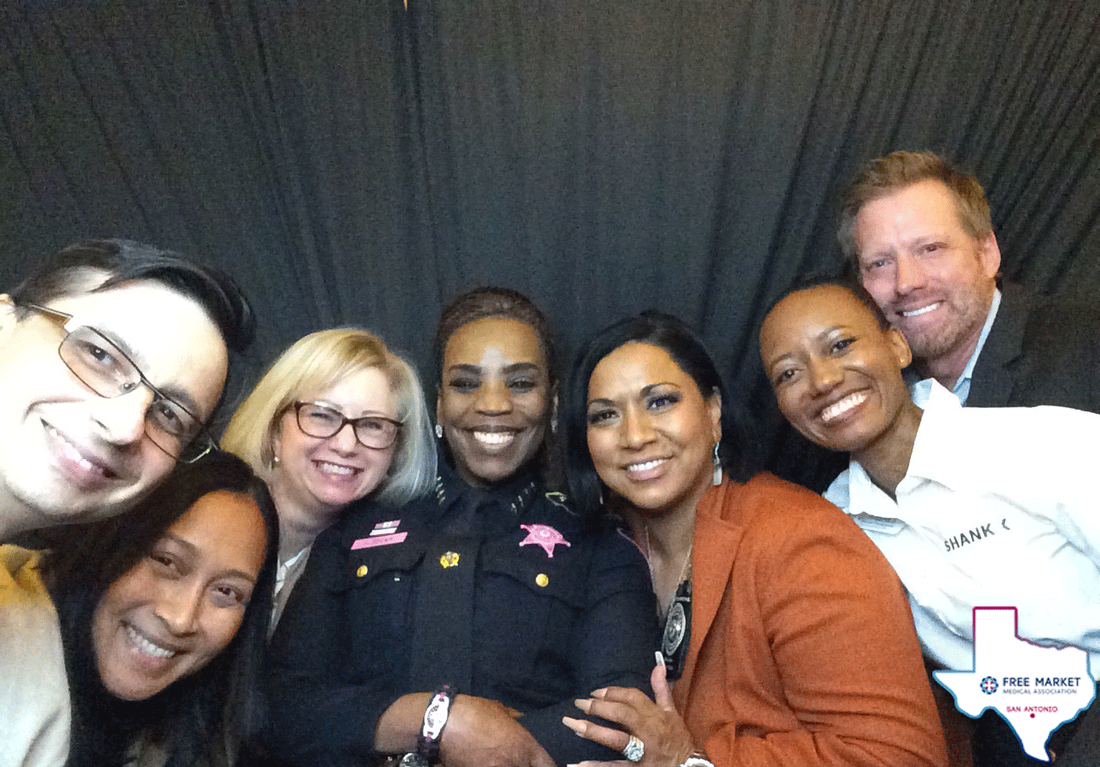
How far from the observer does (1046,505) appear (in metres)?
1.25

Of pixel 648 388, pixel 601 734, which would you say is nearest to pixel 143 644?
pixel 601 734

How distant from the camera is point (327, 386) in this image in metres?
1.56

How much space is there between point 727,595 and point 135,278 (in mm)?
996

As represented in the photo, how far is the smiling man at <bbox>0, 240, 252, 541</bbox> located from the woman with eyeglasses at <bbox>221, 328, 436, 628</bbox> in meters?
0.40

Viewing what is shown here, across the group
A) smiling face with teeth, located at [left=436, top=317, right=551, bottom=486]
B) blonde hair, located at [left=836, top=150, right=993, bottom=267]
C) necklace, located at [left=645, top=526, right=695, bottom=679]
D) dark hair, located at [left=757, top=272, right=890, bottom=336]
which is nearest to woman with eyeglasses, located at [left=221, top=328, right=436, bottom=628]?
smiling face with teeth, located at [left=436, top=317, right=551, bottom=486]

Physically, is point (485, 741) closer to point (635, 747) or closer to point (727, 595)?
point (635, 747)

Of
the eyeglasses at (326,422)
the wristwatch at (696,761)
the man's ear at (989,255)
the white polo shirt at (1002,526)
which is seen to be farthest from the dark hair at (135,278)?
the man's ear at (989,255)

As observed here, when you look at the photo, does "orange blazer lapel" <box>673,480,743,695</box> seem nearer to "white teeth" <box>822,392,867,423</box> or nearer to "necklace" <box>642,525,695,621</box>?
"necklace" <box>642,525,695,621</box>

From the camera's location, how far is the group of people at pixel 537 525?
1.06m

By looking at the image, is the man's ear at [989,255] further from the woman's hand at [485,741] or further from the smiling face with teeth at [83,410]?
the smiling face with teeth at [83,410]

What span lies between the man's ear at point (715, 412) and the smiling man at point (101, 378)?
0.84 metres

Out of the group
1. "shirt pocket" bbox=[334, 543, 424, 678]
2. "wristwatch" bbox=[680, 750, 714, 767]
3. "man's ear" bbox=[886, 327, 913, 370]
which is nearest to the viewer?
"wristwatch" bbox=[680, 750, 714, 767]

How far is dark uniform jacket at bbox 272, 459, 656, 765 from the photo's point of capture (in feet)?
4.20

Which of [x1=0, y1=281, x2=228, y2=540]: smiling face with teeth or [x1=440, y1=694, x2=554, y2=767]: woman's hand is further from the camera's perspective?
[x1=440, y1=694, x2=554, y2=767]: woman's hand
